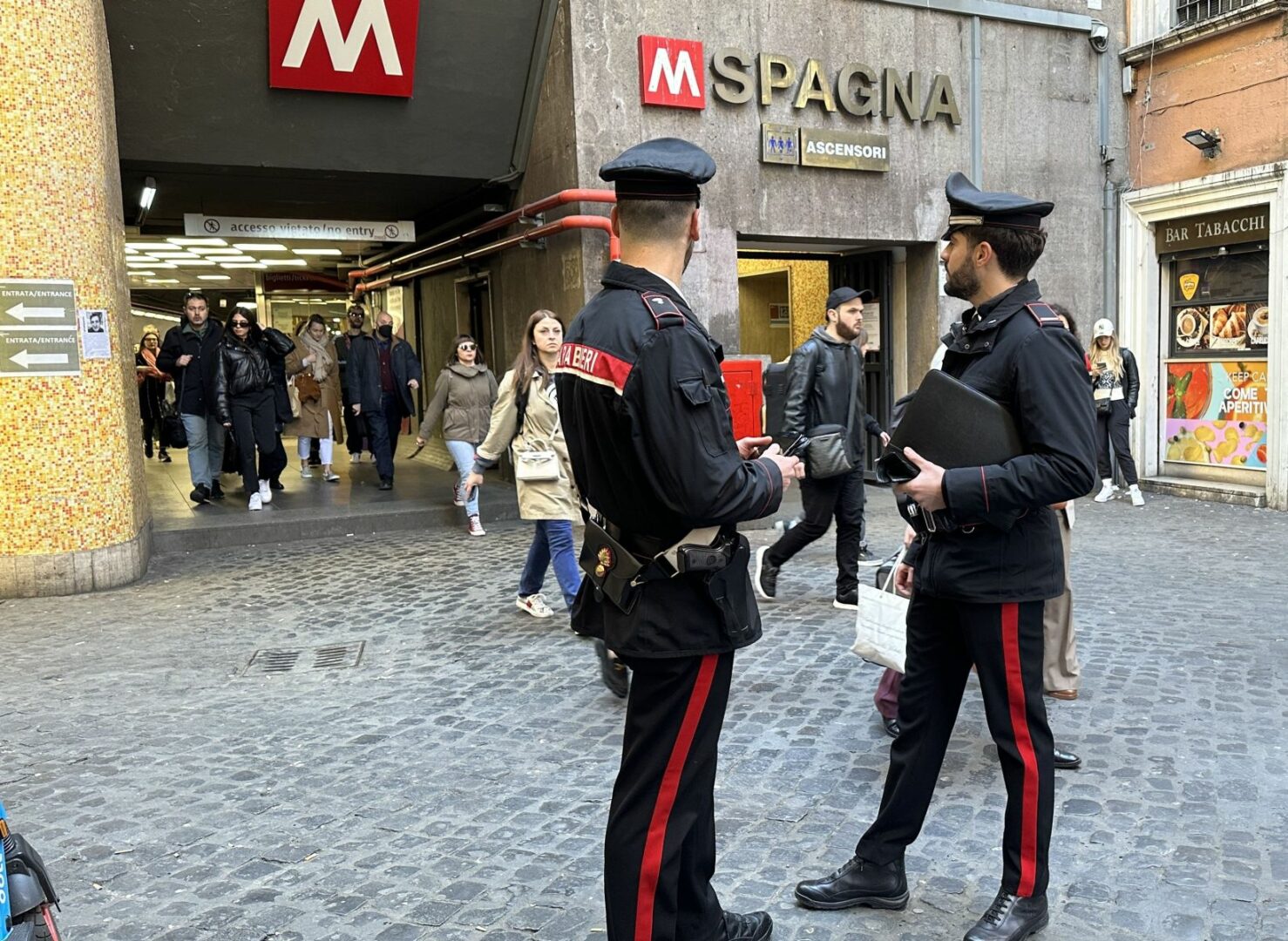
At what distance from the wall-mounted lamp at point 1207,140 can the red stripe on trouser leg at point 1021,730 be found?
10.4 m

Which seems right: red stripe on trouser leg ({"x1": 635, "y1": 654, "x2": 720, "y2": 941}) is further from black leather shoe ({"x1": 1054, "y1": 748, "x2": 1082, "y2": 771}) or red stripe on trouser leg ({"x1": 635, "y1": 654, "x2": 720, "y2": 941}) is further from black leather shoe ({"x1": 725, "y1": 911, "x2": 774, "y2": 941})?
black leather shoe ({"x1": 1054, "y1": 748, "x2": 1082, "y2": 771})

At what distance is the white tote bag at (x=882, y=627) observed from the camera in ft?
13.4

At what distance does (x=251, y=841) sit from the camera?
372 cm

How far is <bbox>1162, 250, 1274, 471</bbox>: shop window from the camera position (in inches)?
442

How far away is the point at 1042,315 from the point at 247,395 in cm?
912

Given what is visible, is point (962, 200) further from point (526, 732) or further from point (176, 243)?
point (176, 243)

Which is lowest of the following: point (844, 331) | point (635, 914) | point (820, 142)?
point (635, 914)

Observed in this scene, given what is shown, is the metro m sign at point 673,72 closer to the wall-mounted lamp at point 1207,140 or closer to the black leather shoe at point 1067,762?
the wall-mounted lamp at point 1207,140

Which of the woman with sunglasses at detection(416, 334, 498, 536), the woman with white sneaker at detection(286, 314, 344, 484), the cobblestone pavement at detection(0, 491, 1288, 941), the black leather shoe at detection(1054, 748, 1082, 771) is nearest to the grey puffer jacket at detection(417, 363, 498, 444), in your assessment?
the woman with sunglasses at detection(416, 334, 498, 536)

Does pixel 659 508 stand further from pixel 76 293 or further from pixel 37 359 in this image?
pixel 76 293

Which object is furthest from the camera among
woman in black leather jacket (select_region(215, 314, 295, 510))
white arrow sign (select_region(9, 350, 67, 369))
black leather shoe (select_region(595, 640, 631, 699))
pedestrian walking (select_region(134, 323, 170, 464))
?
pedestrian walking (select_region(134, 323, 170, 464))

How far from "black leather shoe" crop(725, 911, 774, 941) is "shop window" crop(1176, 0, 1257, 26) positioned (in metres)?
11.4

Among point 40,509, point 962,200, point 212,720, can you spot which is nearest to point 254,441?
point 40,509

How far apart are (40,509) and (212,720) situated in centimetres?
360
